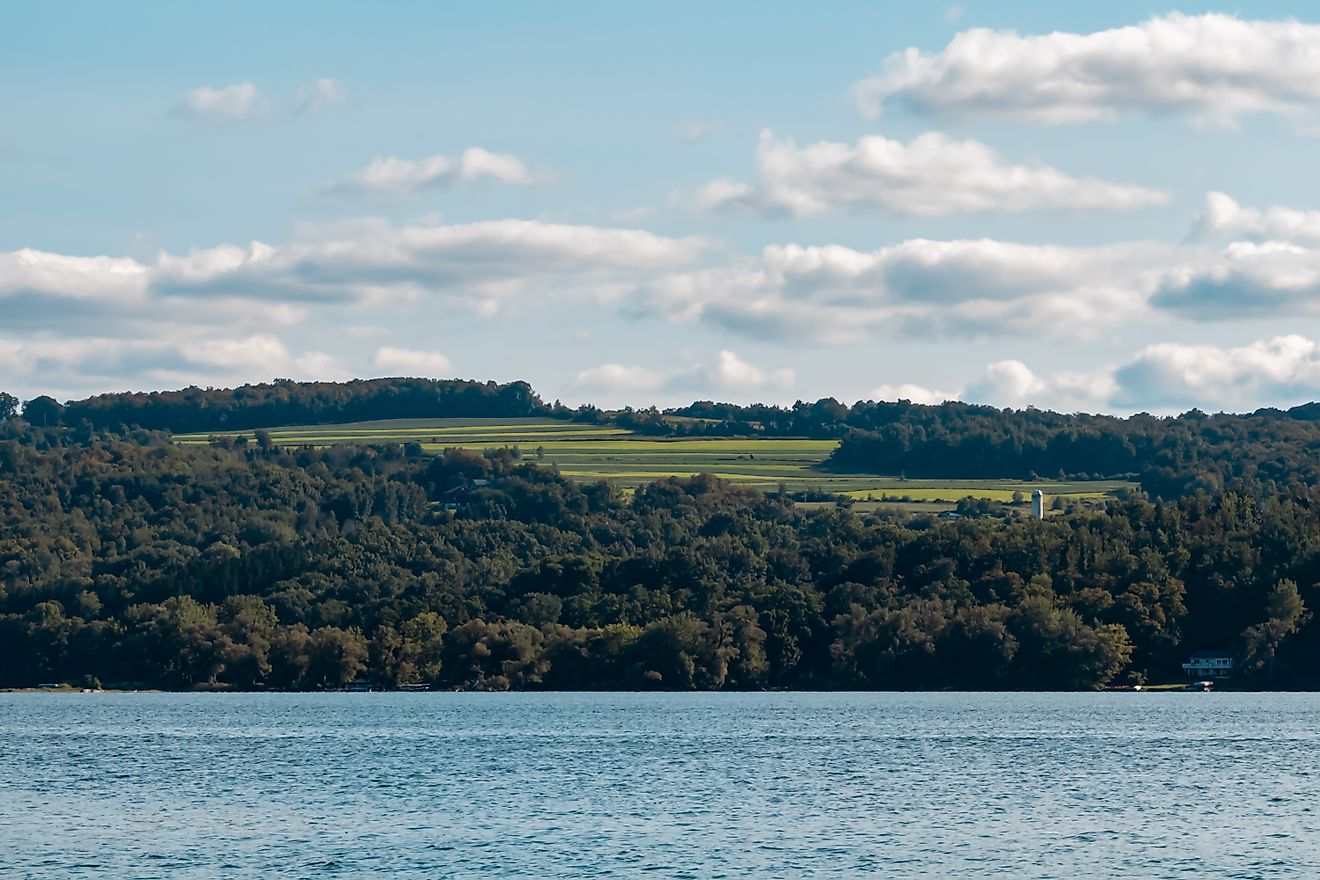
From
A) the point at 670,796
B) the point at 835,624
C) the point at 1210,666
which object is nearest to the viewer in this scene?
the point at 670,796

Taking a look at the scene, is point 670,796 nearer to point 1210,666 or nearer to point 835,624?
point 835,624

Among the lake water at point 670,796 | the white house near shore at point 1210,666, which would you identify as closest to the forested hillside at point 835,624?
the white house near shore at point 1210,666

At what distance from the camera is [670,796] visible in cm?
7312

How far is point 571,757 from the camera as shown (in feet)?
304

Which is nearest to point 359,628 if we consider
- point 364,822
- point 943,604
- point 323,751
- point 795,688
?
point 795,688

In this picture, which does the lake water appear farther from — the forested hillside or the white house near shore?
the white house near shore

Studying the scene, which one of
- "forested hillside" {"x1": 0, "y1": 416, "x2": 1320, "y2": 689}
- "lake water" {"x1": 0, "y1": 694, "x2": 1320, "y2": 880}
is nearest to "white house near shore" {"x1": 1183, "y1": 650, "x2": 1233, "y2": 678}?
"forested hillside" {"x1": 0, "y1": 416, "x2": 1320, "y2": 689}

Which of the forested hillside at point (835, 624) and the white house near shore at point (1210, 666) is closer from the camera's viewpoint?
the forested hillside at point (835, 624)

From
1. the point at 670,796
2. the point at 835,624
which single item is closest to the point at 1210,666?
the point at 835,624

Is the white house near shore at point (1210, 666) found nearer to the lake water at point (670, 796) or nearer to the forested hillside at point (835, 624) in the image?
the forested hillside at point (835, 624)

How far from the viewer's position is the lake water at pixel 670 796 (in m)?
55.6

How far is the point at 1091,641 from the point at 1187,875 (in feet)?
381

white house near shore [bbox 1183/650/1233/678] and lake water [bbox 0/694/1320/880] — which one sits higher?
lake water [bbox 0/694/1320/880]

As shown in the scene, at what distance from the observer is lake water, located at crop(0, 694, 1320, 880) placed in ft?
182
